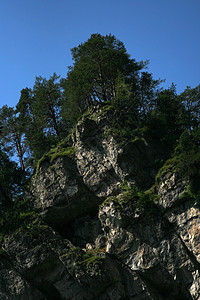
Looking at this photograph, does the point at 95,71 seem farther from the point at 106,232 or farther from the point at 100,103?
the point at 106,232

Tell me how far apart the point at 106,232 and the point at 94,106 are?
13.6 meters

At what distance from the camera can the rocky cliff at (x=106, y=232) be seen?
70.8 feet

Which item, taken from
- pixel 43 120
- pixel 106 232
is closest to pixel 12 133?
pixel 43 120

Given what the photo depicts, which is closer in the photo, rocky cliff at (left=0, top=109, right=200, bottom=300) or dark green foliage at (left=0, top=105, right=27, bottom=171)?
rocky cliff at (left=0, top=109, right=200, bottom=300)

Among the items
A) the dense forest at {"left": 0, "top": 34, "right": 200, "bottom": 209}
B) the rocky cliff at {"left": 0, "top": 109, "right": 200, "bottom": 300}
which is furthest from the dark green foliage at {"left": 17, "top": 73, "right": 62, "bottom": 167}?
the rocky cliff at {"left": 0, "top": 109, "right": 200, "bottom": 300}

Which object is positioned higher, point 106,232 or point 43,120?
point 43,120

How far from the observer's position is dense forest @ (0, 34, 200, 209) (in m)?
30.1

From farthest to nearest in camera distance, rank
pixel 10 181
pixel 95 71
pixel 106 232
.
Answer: pixel 95 71 → pixel 10 181 → pixel 106 232

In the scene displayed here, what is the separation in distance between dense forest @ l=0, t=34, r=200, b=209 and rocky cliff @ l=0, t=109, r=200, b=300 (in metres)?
2.49

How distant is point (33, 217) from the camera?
2638 centimetres

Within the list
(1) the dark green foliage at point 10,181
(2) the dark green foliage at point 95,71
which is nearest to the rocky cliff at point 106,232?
(1) the dark green foliage at point 10,181

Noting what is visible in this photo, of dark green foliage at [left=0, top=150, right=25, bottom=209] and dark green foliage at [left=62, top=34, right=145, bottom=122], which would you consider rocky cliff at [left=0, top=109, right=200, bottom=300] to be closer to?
dark green foliage at [left=0, top=150, right=25, bottom=209]

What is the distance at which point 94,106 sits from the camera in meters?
32.3

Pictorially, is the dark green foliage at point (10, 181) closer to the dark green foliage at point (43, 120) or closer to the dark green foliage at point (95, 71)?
the dark green foliage at point (43, 120)
